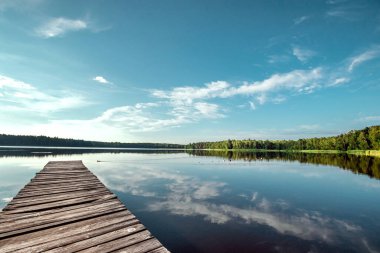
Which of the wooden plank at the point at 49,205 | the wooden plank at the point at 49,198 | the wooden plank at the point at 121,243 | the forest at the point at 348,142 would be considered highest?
the forest at the point at 348,142

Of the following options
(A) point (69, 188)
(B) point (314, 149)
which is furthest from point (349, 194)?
(B) point (314, 149)

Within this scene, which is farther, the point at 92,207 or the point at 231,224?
the point at 231,224

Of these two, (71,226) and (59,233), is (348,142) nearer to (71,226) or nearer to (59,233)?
(71,226)

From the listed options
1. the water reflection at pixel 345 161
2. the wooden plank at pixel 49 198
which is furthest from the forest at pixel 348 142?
the wooden plank at pixel 49 198

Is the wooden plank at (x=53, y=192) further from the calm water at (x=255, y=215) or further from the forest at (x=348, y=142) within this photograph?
the forest at (x=348, y=142)

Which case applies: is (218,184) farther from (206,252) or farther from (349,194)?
(206,252)

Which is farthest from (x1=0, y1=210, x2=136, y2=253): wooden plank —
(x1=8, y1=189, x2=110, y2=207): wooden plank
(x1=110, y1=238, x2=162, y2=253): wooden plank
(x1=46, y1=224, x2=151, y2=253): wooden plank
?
(x1=8, y1=189, x2=110, y2=207): wooden plank

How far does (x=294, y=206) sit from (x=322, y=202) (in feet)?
11.1

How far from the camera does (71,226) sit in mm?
7551

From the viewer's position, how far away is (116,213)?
9.05 meters

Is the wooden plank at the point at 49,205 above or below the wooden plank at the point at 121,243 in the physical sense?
above

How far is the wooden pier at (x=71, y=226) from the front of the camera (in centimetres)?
608

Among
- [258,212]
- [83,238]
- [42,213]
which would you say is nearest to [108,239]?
[83,238]

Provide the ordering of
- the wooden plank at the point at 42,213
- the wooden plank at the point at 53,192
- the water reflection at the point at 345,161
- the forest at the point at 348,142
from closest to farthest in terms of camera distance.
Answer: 1. the wooden plank at the point at 42,213
2. the wooden plank at the point at 53,192
3. the water reflection at the point at 345,161
4. the forest at the point at 348,142
